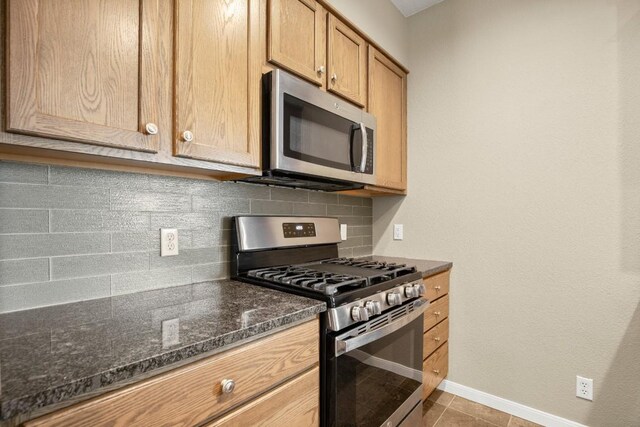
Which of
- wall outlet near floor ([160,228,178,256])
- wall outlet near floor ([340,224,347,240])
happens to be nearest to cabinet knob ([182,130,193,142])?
wall outlet near floor ([160,228,178,256])

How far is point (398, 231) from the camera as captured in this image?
2447 mm

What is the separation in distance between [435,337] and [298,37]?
188 centimetres

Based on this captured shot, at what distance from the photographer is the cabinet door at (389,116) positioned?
205 cm

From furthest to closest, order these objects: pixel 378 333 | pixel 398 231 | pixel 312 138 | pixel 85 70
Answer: pixel 398 231 → pixel 312 138 → pixel 378 333 → pixel 85 70

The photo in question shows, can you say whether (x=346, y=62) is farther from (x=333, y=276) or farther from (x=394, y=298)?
(x=394, y=298)

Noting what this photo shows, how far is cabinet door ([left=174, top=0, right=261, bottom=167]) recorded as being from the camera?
1.09 m

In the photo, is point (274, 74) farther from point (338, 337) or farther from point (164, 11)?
point (338, 337)

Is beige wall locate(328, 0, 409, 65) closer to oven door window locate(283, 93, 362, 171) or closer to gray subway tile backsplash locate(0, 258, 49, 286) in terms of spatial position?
oven door window locate(283, 93, 362, 171)

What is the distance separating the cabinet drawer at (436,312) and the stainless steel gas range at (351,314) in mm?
233

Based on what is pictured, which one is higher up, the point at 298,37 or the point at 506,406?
the point at 298,37

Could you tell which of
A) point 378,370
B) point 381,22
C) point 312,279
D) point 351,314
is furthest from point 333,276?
point 381,22

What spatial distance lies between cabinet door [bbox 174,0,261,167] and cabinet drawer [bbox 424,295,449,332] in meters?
1.37

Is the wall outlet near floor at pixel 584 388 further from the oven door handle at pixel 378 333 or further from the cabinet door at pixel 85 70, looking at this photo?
the cabinet door at pixel 85 70

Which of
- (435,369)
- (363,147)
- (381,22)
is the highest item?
(381,22)
